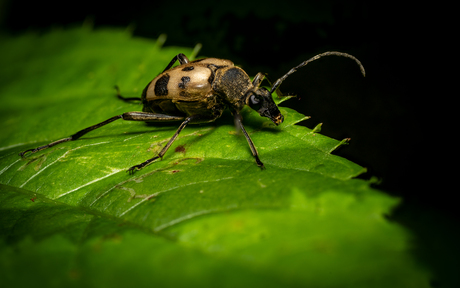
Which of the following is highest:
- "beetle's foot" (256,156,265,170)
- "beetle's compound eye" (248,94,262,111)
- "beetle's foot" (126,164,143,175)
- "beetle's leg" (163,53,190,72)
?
"beetle's leg" (163,53,190,72)

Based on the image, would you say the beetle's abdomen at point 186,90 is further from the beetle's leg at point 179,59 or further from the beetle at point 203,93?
the beetle's leg at point 179,59

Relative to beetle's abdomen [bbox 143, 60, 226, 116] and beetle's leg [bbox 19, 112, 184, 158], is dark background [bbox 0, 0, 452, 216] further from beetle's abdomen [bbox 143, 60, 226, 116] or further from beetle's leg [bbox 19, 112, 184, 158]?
beetle's leg [bbox 19, 112, 184, 158]

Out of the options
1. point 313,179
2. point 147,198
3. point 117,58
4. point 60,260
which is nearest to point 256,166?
point 313,179

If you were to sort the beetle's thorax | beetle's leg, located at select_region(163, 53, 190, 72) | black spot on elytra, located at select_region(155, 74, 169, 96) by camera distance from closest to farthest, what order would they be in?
1. the beetle's thorax
2. black spot on elytra, located at select_region(155, 74, 169, 96)
3. beetle's leg, located at select_region(163, 53, 190, 72)

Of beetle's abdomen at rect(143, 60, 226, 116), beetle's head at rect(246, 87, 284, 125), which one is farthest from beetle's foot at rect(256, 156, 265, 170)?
beetle's abdomen at rect(143, 60, 226, 116)

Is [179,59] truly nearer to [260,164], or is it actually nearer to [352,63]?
[260,164]

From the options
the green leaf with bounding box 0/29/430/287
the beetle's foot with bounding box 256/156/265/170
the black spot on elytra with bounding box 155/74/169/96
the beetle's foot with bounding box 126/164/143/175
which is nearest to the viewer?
the green leaf with bounding box 0/29/430/287
